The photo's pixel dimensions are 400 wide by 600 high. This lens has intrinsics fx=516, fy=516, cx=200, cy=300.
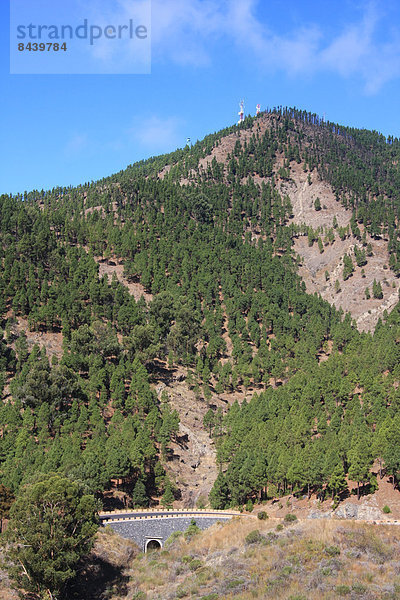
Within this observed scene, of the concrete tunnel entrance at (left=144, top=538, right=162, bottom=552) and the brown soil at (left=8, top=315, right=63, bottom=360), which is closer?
the concrete tunnel entrance at (left=144, top=538, right=162, bottom=552)

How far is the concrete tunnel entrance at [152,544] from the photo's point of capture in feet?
213

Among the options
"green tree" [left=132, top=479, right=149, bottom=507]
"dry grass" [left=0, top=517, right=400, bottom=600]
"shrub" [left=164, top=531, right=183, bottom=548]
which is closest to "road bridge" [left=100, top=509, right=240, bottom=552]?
"shrub" [left=164, top=531, right=183, bottom=548]

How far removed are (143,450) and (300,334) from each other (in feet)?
233

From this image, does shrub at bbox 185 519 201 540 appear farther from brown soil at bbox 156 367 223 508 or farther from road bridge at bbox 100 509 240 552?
brown soil at bbox 156 367 223 508

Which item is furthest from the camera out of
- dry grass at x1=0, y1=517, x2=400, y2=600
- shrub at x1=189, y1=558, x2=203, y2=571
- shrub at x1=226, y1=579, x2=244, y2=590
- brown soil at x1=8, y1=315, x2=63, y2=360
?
brown soil at x1=8, y1=315, x2=63, y2=360

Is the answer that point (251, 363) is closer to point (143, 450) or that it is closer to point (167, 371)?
point (167, 371)

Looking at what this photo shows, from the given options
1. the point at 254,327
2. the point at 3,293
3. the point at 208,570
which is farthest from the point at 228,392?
the point at 208,570

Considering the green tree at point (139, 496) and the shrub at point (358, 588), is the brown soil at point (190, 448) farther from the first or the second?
the shrub at point (358, 588)

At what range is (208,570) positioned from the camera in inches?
1930

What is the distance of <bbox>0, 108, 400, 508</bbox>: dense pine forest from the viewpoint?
79562mm

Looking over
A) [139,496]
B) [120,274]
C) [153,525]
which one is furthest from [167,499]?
[120,274]

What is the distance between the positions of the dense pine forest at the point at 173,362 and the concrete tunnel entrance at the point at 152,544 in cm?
1201

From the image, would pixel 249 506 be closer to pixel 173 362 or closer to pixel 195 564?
pixel 195 564

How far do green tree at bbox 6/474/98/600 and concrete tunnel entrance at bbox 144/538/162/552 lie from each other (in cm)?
1440
